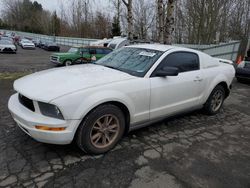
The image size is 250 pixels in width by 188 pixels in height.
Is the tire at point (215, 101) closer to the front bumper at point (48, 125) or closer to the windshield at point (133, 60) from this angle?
the windshield at point (133, 60)

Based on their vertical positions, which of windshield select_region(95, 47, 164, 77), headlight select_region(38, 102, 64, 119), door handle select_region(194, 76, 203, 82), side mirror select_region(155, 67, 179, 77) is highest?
windshield select_region(95, 47, 164, 77)

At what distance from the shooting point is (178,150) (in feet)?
10.9

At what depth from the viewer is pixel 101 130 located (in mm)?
3047

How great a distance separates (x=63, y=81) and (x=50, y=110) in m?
0.50

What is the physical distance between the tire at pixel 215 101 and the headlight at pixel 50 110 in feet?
10.8

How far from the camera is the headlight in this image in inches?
104

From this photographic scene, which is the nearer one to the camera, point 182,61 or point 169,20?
point 182,61

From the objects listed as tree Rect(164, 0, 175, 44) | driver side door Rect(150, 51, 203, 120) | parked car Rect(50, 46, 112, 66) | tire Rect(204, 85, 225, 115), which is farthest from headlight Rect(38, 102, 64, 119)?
parked car Rect(50, 46, 112, 66)

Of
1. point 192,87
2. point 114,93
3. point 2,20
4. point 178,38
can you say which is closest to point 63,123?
point 114,93

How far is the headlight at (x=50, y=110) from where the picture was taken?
2636mm

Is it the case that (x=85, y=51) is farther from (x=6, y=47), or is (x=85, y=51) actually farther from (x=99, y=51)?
(x=6, y=47)

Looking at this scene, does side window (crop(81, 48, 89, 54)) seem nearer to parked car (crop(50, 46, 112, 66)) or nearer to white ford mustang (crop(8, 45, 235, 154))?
parked car (crop(50, 46, 112, 66))

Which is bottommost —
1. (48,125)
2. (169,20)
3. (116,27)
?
(48,125)

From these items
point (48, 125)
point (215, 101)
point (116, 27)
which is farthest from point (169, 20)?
point (116, 27)
